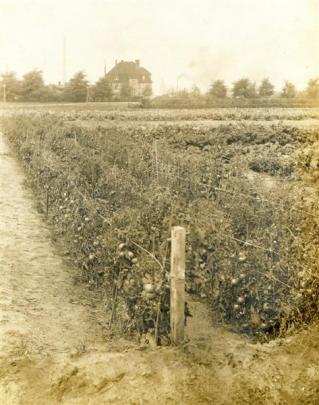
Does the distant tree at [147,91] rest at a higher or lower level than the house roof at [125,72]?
lower

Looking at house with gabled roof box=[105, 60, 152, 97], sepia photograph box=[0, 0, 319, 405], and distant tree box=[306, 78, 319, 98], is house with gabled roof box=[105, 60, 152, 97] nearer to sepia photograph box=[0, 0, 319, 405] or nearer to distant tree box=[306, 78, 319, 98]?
distant tree box=[306, 78, 319, 98]

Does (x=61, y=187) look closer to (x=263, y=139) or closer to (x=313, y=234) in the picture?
(x=313, y=234)

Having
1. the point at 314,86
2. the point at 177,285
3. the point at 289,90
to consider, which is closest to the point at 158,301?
the point at 177,285

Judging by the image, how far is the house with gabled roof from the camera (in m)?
60.6

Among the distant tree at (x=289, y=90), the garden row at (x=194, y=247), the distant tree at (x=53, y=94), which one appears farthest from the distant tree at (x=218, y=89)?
the garden row at (x=194, y=247)

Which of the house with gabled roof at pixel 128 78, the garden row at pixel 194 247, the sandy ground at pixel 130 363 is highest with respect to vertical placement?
the house with gabled roof at pixel 128 78

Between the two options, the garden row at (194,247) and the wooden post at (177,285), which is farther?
the garden row at (194,247)

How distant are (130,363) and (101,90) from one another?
53.2 meters

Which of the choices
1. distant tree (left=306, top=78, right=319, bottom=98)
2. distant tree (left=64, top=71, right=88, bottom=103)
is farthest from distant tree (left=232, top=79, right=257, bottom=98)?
distant tree (left=64, top=71, right=88, bottom=103)

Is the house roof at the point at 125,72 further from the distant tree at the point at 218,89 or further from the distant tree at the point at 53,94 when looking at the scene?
the distant tree at the point at 218,89

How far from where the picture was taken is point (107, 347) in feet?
12.6

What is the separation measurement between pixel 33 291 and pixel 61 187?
9.67 ft

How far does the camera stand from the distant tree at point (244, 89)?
5922 centimetres

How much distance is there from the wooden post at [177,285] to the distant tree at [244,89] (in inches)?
2295
